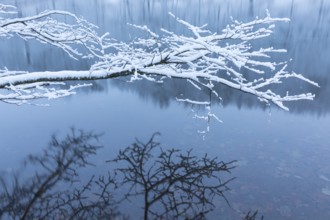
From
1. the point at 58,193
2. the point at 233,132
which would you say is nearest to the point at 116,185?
the point at 58,193

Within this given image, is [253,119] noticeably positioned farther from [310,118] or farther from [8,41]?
[8,41]

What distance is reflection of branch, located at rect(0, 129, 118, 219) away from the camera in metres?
6.82

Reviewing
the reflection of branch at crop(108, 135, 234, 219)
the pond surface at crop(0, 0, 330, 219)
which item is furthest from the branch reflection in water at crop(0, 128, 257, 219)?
the pond surface at crop(0, 0, 330, 219)

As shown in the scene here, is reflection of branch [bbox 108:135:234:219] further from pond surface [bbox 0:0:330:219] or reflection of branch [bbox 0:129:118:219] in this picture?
reflection of branch [bbox 0:129:118:219]

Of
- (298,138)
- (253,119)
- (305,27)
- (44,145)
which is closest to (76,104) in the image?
(44,145)

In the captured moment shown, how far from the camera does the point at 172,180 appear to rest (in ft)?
26.0

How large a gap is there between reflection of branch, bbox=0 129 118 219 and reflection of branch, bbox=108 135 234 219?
0.65 meters

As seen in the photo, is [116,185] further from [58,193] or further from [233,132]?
[233,132]

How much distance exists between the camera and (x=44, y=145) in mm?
10414

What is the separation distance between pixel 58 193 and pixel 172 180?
281cm

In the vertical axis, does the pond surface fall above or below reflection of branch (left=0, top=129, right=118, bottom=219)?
above

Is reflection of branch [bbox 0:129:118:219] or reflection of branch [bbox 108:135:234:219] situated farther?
reflection of branch [bbox 108:135:234:219]

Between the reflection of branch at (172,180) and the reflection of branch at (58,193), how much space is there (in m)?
0.65

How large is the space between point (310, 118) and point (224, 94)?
452 centimetres
